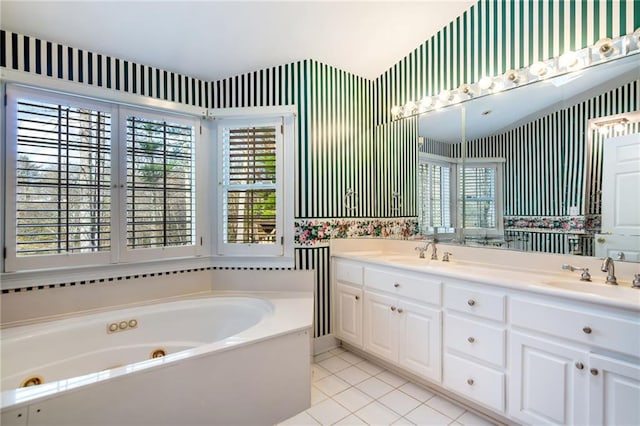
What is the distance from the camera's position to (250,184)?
2584 millimetres

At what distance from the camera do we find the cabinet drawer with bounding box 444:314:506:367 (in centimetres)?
160

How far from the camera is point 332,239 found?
2.69 metres

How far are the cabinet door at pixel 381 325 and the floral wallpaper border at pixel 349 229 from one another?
62 cm

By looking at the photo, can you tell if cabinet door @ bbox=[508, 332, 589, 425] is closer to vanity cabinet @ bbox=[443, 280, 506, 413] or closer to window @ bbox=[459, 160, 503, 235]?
vanity cabinet @ bbox=[443, 280, 506, 413]

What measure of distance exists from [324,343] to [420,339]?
0.95 meters

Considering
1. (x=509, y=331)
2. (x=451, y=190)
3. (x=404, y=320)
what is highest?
(x=451, y=190)

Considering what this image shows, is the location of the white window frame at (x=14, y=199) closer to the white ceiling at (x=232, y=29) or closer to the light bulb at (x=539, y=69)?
the white ceiling at (x=232, y=29)

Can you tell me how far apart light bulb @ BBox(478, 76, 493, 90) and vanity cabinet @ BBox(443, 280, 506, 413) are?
57.7 inches

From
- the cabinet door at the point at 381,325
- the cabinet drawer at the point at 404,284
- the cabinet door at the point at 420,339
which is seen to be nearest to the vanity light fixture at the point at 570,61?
the cabinet drawer at the point at 404,284

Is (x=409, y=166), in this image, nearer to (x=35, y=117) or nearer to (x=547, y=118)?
(x=547, y=118)

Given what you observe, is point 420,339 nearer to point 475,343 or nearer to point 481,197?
point 475,343

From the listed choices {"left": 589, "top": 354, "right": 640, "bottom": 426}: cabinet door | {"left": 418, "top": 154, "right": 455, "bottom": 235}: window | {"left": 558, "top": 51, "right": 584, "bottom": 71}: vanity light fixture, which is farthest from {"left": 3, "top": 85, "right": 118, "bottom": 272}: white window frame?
{"left": 558, "top": 51, "right": 584, "bottom": 71}: vanity light fixture

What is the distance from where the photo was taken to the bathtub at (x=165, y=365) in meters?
1.28

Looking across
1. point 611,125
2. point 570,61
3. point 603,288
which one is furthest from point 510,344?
point 570,61
